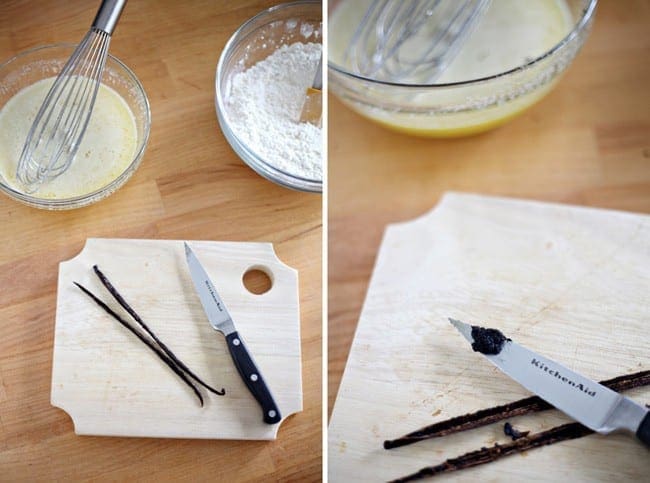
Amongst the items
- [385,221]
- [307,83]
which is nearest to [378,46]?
[307,83]

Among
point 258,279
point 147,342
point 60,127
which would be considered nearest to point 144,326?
point 147,342

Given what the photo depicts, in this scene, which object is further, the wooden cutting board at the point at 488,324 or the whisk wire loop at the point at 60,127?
the whisk wire loop at the point at 60,127

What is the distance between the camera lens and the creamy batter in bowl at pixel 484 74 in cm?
73

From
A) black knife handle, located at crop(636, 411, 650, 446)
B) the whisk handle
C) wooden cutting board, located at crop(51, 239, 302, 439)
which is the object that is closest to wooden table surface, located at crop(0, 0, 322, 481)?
wooden cutting board, located at crop(51, 239, 302, 439)

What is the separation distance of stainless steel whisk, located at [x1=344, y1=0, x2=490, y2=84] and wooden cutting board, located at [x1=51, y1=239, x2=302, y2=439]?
0.75 ft

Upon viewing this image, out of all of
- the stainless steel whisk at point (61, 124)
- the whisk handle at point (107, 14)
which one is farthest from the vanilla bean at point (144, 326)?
the whisk handle at point (107, 14)

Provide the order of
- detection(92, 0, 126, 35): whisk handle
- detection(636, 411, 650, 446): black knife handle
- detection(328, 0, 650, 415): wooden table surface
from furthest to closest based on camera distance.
Result: detection(328, 0, 650, 415): wooden table surface < detection(92, 0, 126, 35): whisk handle < detection(636, 411, 650, 446): black knife handle

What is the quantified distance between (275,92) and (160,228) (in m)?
0.19

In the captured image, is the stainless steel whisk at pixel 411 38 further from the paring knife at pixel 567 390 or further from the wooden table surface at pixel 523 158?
the paring knife at pixel 567 390

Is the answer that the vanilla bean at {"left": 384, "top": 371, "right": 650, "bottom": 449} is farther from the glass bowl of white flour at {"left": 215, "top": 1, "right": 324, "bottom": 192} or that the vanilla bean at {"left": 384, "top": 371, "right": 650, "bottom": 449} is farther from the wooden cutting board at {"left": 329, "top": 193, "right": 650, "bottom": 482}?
the glass bowl of white flour at {"left": 215, "top": 1, "right": 324, "bottom": 192}

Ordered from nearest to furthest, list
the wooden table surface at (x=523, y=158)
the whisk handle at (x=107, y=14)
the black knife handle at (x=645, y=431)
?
1. the black knife handle at (x=645, y=431)
2. the whisk handle at (x=107, y=14)
3. the wooden table surface at (x=523, y=158)

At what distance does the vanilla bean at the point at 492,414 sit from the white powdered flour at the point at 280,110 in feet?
0.88

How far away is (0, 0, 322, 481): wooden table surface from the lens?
2.31 ft

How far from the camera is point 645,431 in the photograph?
0.59 metres
